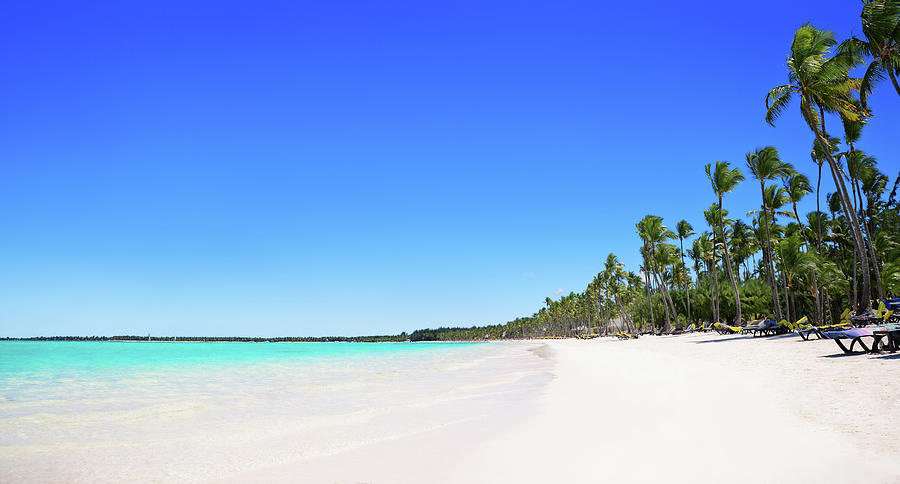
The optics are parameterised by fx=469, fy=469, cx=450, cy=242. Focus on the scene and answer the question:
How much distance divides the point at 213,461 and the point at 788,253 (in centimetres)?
3330

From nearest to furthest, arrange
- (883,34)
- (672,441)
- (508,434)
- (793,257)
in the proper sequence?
1. (672,441)
2. (508,434)
3. (883,34)
4. (793,257)

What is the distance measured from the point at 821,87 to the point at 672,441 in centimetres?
2278

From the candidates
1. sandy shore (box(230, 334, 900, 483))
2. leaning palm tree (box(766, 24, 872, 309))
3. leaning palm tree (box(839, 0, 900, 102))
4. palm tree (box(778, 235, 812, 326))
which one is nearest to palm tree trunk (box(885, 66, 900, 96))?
leaning palm tree (box(839, 0, 900, 102))

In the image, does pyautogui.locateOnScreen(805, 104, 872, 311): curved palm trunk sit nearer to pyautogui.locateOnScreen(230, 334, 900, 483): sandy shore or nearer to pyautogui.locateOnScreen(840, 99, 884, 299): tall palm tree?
pyautogui.locateOnScreen(840, 99, 884, 299): tall palm tree

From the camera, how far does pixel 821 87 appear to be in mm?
20828

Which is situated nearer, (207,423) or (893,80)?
(207,423)

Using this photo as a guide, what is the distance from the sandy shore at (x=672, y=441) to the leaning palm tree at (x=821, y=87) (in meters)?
16.2

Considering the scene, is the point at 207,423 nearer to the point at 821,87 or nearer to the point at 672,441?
the point at 672,441

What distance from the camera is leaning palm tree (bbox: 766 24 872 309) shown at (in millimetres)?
20484

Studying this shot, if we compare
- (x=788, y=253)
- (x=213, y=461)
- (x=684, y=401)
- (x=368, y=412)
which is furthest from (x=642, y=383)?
(x=788, y=253)

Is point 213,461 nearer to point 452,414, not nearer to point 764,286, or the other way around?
point 452,414

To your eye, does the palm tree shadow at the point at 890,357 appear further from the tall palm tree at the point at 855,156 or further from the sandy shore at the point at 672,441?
the tall palm tree at the point at 855,156

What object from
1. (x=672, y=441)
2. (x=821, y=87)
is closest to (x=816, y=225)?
(x=821, y=87)

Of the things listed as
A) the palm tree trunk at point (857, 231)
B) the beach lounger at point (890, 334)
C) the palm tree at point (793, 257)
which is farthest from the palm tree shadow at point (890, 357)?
the palm tree at point (793, 257)
